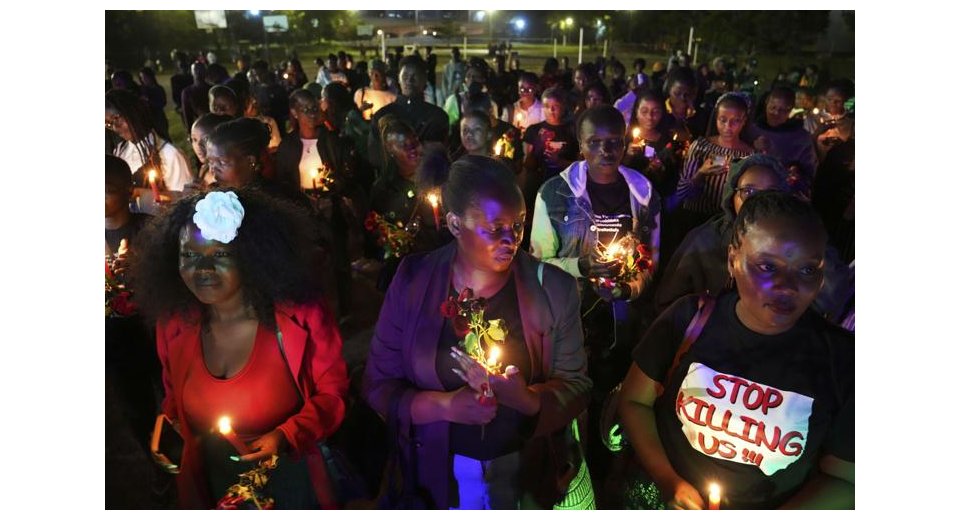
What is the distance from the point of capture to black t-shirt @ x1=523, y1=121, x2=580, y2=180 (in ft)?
22.6

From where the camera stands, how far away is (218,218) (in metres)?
2.61

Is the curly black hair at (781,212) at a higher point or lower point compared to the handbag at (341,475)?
higher

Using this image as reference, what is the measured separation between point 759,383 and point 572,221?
6.40 feet

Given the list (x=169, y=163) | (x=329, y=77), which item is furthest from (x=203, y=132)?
(x=329, y=77)

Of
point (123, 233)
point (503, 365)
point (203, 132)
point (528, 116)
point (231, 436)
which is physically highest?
point (528, 116)

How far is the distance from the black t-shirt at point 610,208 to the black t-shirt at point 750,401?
61.8 inches

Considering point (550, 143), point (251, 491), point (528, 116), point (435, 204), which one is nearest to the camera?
point (251, 491)

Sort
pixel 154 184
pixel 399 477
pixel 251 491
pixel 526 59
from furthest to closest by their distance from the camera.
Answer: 1. pixel 526 59
2. pixel 154 184
3. pixel 399 477
4. pixel 251 491

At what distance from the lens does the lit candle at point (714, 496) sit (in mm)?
2266

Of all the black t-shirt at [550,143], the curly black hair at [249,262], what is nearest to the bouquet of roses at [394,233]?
the curly black hair at [249,262]

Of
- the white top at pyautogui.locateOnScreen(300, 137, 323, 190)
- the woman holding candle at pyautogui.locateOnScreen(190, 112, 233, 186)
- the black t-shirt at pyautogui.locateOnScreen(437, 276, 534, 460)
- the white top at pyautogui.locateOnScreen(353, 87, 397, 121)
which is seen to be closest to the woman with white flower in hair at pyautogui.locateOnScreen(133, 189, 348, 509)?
the black t-shirt at pyautogui.locateOnScreen(437, 276, 534, 460)

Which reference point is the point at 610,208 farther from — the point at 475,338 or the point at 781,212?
the point at 475,338

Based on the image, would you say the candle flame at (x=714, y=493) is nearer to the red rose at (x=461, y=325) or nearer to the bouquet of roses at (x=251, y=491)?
the red rose at (x=461, y=325)

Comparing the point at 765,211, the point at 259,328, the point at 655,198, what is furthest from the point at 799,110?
the point at 259,328
